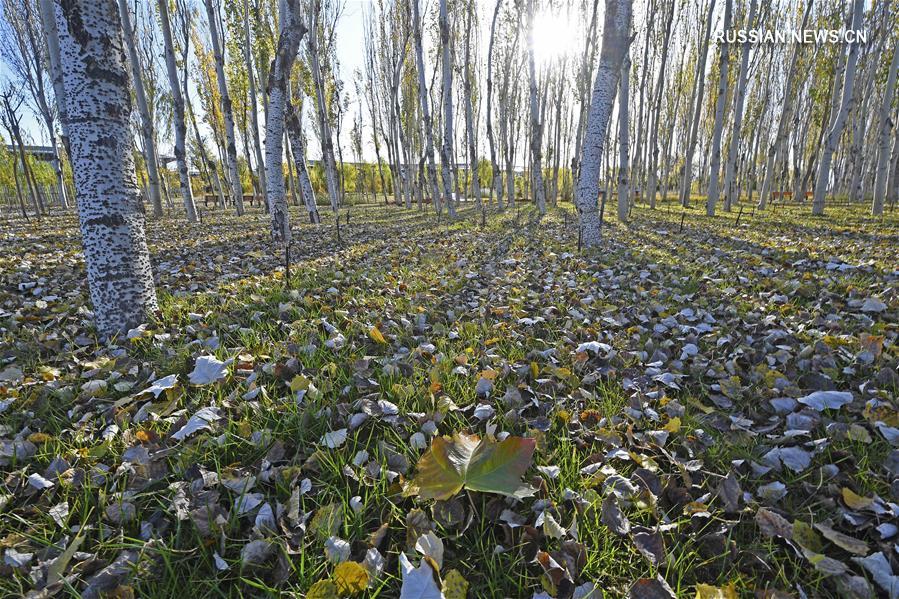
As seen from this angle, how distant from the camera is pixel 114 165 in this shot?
2.65 meters

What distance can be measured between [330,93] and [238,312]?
75.5 feet

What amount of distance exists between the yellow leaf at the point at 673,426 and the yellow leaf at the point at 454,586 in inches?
47.5

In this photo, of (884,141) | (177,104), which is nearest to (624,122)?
(884,141)

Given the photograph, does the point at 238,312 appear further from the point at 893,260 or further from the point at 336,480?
the point at 893,260

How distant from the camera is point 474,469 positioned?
1.30 meters

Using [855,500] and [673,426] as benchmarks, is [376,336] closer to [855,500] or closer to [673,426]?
[673,426]

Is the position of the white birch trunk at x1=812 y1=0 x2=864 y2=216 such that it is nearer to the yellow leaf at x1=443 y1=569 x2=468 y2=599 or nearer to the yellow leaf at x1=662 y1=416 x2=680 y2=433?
the yellow leaf at x1=662 y1=416 x2=680 y2=433

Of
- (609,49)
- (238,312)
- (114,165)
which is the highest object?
(609,49)

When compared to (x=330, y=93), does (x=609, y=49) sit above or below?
below

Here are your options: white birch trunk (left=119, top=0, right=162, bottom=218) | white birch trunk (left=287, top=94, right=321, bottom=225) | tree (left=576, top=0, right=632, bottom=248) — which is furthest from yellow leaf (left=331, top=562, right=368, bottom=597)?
white birch trunk (left=119, top=0, right=162, bottom=218)

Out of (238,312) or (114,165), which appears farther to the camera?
(238,312)

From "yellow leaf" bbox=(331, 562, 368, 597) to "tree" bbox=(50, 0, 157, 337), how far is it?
271cm

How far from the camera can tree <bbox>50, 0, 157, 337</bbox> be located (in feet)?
8.14

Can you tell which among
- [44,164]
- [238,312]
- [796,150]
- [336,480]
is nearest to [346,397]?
[336,480]
